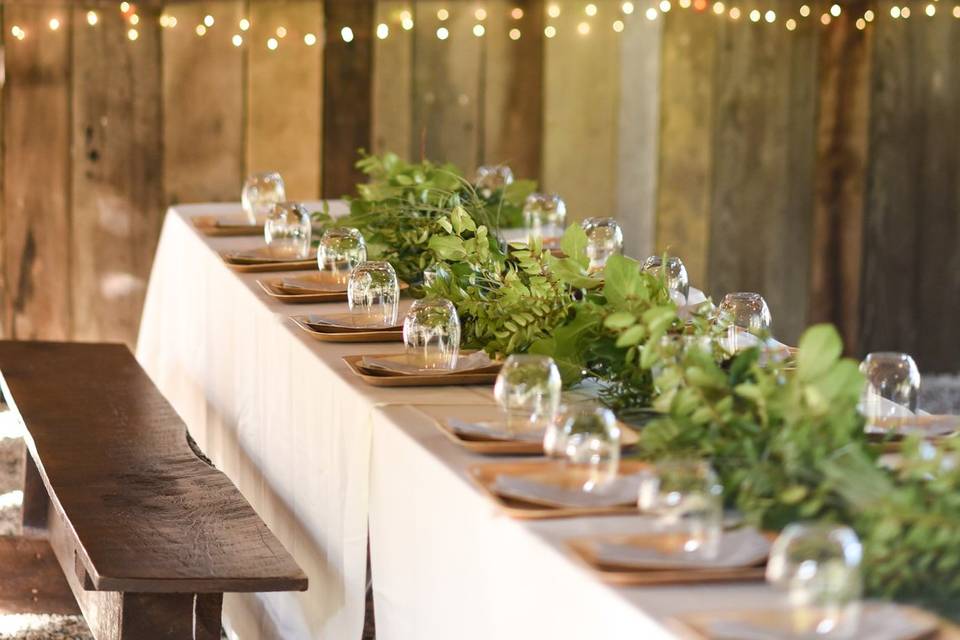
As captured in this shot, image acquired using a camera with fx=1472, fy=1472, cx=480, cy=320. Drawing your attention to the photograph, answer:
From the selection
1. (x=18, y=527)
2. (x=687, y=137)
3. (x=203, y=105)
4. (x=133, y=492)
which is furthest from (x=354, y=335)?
(x=687, y=137)

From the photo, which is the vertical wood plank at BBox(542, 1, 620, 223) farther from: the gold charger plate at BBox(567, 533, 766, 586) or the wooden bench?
the gold charger plate at BBox(567, 533, 766, 586)

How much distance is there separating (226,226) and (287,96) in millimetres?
1488

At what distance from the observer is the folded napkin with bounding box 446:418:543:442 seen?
199 cm

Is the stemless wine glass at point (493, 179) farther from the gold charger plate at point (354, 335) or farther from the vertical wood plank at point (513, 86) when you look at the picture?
the vertical wood plank at point (513, 86)

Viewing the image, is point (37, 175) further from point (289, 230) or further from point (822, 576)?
point (822, 576)

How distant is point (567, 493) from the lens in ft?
5.82

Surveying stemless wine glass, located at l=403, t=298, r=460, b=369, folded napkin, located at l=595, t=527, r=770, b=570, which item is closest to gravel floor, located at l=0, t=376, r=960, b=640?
stemless wine glass, located at l=403, t=298, r=460, b=369

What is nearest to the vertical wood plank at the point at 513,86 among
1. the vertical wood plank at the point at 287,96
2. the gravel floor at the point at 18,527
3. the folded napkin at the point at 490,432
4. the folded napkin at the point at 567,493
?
the vertical wood plank at the point at 287,96

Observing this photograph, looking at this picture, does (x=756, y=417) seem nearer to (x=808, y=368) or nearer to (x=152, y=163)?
(x=808, y=368)

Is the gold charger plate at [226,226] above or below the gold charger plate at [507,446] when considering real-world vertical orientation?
above

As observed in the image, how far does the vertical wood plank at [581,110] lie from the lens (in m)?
5.27

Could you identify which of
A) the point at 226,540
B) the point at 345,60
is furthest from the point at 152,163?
the point at 226,540

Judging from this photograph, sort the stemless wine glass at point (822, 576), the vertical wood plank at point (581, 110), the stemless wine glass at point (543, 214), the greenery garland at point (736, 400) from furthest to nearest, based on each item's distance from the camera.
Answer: the vertical wood plank at point (581, 110)
the stemless wine glass at point (543, 214)
the greenery garland at point (736, 400)
the stemless wine glass at point (822, 576)

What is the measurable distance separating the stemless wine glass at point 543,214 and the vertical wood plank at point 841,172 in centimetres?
221
